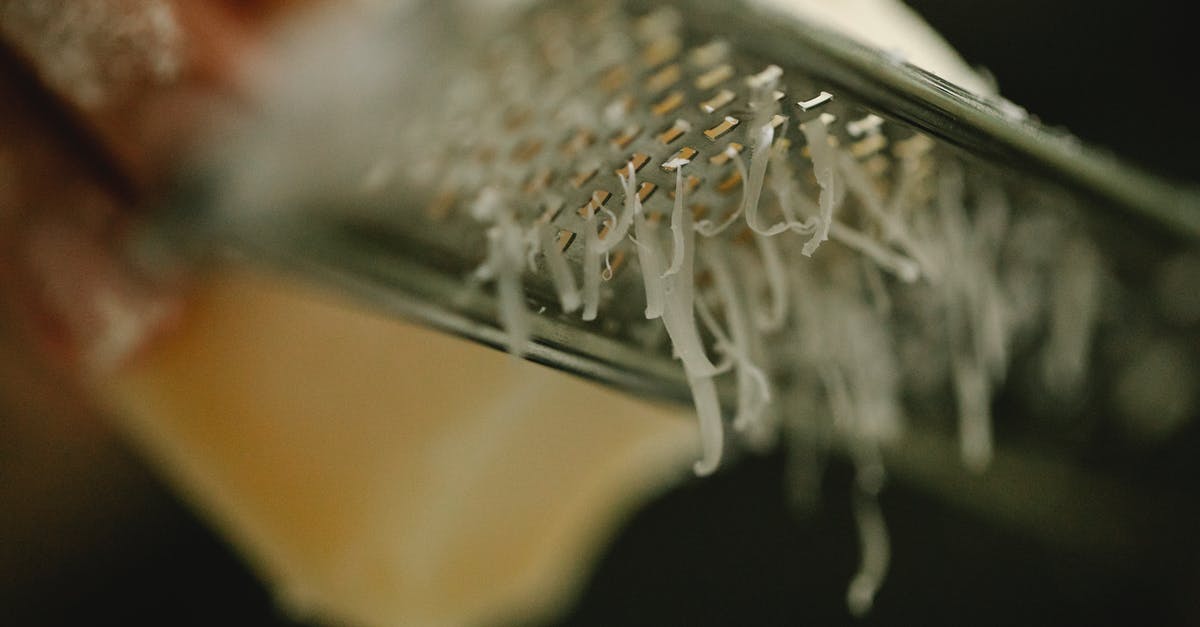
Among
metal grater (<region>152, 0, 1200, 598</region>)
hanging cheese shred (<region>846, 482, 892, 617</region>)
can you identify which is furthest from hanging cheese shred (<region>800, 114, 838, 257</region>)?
hanging cheese shred (<region>846, 482, 892, 617</region>)

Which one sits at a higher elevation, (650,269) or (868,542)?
(650,269)

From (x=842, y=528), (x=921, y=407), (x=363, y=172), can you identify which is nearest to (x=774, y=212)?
(x=363, y=172)

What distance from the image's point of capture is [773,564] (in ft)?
2.48

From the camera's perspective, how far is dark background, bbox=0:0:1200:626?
0.66 m

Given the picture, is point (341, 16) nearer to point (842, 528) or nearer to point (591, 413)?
point (591, 413)

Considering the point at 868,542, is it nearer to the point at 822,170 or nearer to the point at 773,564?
the point at 773,564

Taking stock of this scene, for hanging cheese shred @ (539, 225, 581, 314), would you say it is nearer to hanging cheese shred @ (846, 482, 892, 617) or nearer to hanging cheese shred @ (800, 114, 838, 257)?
hanging cheese shred @ (800, 114, 838, 257)

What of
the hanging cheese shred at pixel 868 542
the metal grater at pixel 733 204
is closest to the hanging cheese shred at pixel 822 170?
the metal grater at pixel 733 204

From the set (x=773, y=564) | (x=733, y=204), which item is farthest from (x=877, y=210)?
(x=773, y=564)

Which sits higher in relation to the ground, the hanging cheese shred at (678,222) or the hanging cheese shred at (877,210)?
the hanging cheese shred at (678,222)

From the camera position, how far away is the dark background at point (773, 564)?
659 millimetres

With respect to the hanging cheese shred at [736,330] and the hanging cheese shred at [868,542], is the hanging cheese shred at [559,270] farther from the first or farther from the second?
the hanging cheese shred at [868,542]

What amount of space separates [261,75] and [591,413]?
0.26 meters

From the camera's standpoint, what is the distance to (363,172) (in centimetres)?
44
